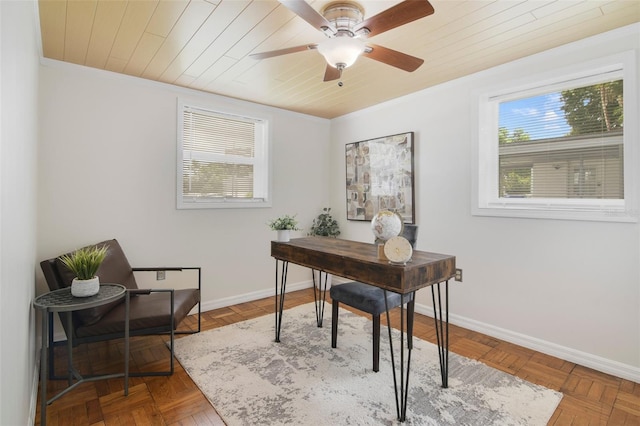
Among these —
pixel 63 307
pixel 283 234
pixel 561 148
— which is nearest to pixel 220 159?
pixel 283 234

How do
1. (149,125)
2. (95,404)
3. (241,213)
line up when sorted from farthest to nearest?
(241,213), (149,125), (95,404)

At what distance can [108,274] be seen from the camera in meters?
2.49

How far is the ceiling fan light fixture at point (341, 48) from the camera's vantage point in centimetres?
171

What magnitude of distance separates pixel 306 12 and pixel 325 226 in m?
3.07

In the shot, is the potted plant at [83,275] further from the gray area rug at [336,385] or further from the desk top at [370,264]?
the desk top at [370,264]

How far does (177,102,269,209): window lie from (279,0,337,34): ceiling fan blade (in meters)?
2.18

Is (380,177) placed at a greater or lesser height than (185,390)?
→ greater

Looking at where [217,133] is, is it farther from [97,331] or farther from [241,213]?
[97,331]

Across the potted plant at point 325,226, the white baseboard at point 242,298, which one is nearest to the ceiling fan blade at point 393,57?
the potted plant at point 325,226

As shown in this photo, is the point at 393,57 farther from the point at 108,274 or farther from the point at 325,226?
the point at 325,226

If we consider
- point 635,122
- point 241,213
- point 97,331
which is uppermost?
point 635,122

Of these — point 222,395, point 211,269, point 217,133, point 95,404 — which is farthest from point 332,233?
point 95,404

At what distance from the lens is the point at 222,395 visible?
202 cm

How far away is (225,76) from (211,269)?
6.56 feet
